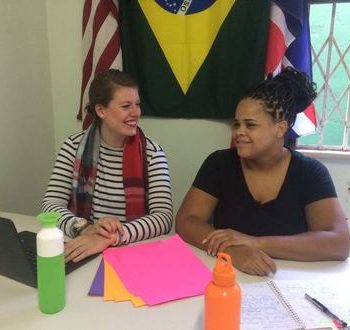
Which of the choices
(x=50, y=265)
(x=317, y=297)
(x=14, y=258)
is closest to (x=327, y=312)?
(x=317, y=297)

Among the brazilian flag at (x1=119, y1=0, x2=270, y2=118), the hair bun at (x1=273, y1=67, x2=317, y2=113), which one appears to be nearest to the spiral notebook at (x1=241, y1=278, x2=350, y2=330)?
the hair bun at (x1=273, y1=67, x2=317, y2=113)

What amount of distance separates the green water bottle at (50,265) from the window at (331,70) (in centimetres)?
158

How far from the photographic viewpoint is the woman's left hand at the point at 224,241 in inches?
47.4

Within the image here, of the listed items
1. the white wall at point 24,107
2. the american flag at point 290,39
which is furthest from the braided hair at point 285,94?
the white wall at point 24,107

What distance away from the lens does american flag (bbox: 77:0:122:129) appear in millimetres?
2051

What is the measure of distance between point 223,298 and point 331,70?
1.61 metres

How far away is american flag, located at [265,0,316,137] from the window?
0.14m

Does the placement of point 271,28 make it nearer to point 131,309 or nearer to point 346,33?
point 346,33

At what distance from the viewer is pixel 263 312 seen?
895 mm

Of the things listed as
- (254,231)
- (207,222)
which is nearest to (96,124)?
(207,222)

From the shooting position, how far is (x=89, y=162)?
→ 1.63 meters

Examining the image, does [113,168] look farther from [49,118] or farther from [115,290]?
[49,118]

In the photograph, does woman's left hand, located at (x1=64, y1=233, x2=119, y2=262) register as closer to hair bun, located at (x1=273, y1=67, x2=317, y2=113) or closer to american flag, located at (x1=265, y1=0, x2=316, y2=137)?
hair bun, located at (x1=273, y1=67, x2=317, y2=113)

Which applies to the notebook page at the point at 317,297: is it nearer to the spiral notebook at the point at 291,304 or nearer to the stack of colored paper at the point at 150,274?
the spiral notebook at the point at 291,304
